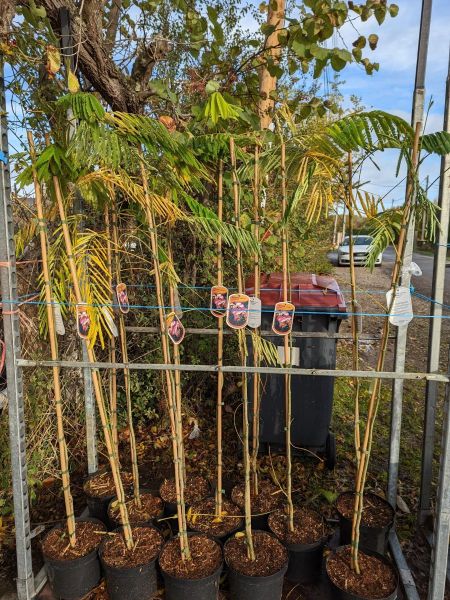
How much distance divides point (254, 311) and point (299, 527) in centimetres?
123

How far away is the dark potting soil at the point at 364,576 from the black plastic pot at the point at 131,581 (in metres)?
0.84

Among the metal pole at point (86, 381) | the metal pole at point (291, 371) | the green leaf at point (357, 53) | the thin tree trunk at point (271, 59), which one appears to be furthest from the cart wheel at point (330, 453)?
the green leaf at point (357, 53)

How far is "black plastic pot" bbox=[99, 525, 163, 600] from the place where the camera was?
1995 mm

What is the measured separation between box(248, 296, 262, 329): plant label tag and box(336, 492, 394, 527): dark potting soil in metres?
1.18

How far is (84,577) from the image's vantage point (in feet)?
6.81

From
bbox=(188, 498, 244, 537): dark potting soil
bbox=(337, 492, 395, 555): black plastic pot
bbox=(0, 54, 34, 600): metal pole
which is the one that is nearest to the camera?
bbox=(0, 54, 34, 600): metal pole

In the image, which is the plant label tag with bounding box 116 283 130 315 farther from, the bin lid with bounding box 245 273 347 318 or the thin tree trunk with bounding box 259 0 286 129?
the thin tree trunk with bounding box 259 0 286 129

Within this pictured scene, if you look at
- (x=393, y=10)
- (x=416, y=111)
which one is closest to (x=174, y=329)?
(x=416, y=111)

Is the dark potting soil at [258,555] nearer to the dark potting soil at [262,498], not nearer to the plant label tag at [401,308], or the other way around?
the dark potting soil at [262,498]

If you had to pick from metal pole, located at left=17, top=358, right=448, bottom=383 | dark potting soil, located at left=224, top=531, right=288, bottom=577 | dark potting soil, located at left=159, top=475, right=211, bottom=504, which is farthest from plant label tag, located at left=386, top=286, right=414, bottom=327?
dark potting soil, located at left=159, top=475, right=211, bottom=504

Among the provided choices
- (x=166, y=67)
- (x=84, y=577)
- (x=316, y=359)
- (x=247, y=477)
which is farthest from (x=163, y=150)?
(x=166, y=67)

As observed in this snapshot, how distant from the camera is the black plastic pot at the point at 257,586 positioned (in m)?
1.92

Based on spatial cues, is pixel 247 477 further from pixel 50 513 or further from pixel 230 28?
pixel 230 28

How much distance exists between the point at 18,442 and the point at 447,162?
253 centimetres
